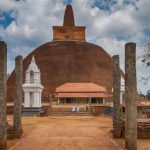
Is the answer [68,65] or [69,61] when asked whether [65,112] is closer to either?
[68,65]

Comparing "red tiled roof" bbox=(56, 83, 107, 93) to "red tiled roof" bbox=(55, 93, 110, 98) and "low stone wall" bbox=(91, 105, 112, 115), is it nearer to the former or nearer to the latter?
"red tiled roof" bbox=(55, 93, 110, 98)

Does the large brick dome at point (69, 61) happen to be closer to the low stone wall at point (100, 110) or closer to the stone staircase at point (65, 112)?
the stone staircase at point (65, 112)

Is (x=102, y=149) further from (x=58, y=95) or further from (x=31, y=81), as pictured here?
(x=58, y=95)

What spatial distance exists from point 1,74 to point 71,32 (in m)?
54.9

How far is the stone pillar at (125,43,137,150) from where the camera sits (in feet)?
45.6

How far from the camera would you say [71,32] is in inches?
2687

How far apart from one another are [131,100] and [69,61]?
50.1m

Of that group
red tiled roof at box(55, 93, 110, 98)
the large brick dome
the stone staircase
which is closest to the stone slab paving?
the stone staircase

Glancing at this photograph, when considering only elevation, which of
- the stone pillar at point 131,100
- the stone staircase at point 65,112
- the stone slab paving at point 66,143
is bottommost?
the stone slab paving at point 66,143

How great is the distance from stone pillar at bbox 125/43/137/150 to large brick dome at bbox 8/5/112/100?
46707 millimetres

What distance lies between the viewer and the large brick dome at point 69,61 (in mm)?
62000

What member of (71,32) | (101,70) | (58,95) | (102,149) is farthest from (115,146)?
(71,32)

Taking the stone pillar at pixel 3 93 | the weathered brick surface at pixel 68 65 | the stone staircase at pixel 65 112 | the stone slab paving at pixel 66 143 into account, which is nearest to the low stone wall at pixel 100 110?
the stone staircase at pixel 65 112

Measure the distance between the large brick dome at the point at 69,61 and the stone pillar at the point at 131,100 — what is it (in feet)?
153
